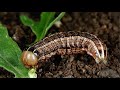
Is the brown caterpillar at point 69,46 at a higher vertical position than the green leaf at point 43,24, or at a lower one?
lower

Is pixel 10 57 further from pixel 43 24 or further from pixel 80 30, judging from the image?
pixel 80 30

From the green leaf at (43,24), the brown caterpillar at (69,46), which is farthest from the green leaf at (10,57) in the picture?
the green leaf at (43,24)

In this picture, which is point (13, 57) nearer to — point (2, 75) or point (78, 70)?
point (2, 75)

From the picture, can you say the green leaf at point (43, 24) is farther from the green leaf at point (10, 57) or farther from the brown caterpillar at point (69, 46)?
the green leaf at point (10, 57)

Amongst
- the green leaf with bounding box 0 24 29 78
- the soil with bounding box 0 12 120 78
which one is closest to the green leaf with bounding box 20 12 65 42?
the soil with bounding box 0 12 120 78

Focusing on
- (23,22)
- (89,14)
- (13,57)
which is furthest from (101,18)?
(13,57)

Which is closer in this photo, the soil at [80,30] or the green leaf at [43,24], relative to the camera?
the soil at [80,30]

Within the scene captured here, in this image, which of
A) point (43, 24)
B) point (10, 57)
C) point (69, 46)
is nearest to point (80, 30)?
point (43, 24)
